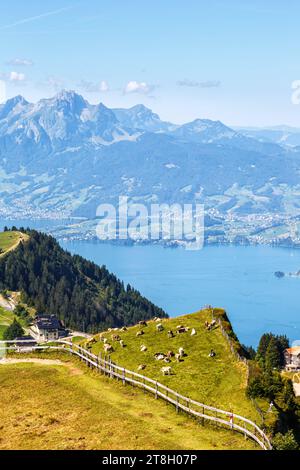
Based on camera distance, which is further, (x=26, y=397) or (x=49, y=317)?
(x=49, y=317)

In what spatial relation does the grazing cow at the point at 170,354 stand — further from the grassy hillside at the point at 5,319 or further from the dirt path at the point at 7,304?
the dirt path at the point at 7,304

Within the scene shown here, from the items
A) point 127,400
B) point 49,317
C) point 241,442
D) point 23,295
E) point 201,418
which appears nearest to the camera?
point 241,442

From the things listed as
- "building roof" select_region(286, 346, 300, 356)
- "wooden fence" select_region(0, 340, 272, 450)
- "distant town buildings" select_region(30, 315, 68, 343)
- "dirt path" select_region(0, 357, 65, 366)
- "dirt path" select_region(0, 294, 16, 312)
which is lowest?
"building roof" select_region(286, 346, 300, 356)

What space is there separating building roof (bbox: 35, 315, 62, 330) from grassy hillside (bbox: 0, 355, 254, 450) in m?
90.5

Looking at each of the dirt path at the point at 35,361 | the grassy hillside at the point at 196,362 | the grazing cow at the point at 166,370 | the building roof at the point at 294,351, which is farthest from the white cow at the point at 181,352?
the building roof at the point at 294,351

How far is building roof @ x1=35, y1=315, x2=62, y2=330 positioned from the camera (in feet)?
458

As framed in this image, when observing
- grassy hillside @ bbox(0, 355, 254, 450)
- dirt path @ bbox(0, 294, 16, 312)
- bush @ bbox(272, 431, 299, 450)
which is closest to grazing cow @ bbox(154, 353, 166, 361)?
grassy hillside @ bbox(0, 355, 254, 450)

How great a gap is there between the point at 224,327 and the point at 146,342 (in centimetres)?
781

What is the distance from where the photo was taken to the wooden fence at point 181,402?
35125 millimetres

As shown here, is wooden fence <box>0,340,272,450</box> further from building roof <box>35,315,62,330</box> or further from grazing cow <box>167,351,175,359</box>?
building roof <box>35,315,62,330</box>

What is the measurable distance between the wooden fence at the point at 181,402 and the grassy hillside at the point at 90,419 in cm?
56

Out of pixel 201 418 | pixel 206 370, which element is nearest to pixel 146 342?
pixel 206 370

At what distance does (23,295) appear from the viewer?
180375 mm
